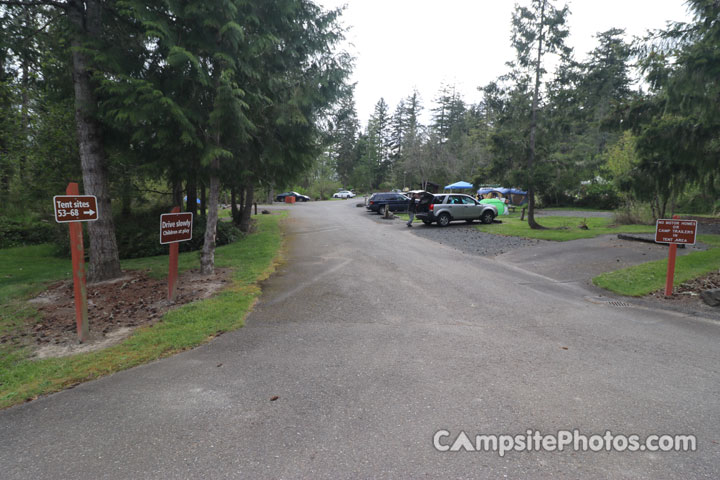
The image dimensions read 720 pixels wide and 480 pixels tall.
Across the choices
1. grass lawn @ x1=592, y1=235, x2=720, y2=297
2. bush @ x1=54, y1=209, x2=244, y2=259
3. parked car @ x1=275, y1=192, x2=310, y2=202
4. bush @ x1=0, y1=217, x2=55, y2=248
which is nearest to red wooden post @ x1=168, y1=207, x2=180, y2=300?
bush @ x1=54, y1=209, x2=244, y2=259

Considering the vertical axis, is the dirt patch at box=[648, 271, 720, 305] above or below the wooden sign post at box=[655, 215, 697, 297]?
below

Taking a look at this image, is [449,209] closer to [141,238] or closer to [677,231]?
[677,231]


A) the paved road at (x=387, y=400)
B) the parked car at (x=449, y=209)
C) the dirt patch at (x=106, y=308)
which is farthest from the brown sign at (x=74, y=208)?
the parked car at (x=449, y=209)

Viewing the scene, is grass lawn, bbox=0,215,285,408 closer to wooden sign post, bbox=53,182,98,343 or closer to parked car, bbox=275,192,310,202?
wooden sign post, bbox=53,182,98,343

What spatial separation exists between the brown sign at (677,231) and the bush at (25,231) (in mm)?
20270

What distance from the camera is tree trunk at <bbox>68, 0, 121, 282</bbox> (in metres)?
7.79

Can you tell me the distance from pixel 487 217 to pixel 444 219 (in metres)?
2.72

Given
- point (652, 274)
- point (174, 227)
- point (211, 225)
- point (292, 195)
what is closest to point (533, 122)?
point (652, 274)

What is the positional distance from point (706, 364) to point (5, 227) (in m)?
22.0

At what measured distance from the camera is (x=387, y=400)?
3451mm

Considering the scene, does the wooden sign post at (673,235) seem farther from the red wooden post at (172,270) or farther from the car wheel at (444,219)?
the car wheel at (444,219)

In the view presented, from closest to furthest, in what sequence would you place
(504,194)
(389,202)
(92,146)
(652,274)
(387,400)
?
(387,400) → (92,146) → (652,274) → (389,202) → (504,194)

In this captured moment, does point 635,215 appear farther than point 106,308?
Yes

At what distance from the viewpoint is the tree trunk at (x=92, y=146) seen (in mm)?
7789
